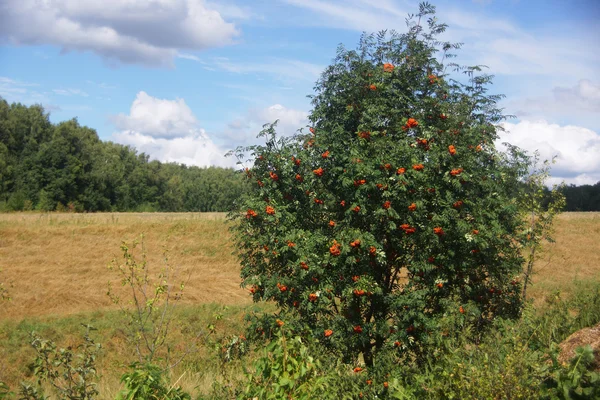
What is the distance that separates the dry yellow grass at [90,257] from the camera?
21.9 metres

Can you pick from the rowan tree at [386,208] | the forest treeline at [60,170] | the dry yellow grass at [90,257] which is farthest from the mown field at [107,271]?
the forest treeline at [60,170]

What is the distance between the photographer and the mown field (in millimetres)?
15719

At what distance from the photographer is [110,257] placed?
28.1 metres

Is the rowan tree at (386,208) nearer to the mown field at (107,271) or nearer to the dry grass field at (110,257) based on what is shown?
the mown field at (107,271)

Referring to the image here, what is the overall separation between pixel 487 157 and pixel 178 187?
3199 inches

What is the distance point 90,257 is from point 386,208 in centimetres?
2418

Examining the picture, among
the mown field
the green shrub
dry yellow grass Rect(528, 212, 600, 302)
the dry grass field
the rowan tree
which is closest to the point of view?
the green shrub

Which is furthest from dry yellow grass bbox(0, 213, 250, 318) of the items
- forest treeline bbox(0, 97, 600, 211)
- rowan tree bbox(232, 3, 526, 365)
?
forest treeline bbox(0, 97, 600, 211)

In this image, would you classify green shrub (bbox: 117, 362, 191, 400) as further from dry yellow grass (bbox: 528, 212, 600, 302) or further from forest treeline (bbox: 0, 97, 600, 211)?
forest treeline (bbox: 0, 97, 600, 211)

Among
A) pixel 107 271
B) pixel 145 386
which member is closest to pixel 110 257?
pixel 107 271

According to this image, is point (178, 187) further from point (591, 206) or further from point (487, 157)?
point (487, 157)

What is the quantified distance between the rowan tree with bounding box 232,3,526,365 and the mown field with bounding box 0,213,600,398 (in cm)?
349

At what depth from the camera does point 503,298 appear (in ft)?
27.0

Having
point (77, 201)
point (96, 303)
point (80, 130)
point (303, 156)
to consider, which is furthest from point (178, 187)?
point (303, 156)
